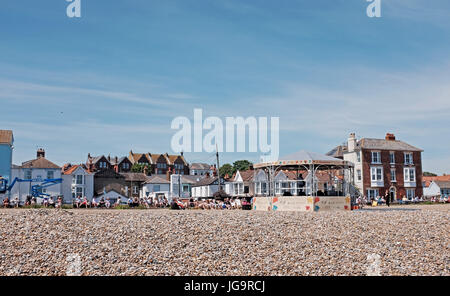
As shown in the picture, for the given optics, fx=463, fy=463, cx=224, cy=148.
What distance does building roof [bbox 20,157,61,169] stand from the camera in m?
60.6

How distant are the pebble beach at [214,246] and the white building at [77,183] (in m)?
48.3

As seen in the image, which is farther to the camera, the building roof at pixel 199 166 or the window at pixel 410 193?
the building roof at pixel 199 166

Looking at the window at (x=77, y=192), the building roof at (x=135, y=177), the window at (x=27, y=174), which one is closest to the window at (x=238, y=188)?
the building roof at (x=135, y=177)

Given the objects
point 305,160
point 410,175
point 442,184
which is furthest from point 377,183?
point 305,160

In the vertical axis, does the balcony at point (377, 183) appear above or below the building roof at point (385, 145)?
below

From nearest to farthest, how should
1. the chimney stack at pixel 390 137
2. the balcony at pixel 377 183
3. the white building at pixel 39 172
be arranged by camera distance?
1. the white building at pixel 39 172
2. the balcony at pixel 377 183
3. the chimney stack at pixel 390 137

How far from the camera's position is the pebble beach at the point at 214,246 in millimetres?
12391

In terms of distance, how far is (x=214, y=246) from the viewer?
46.6 ft

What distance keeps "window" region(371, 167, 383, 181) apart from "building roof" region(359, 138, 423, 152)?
2.80 meters

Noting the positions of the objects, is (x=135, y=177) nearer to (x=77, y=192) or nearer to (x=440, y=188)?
(x=77, y=192)

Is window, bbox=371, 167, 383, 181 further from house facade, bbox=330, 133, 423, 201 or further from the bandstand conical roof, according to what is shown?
the bandstand conical roof

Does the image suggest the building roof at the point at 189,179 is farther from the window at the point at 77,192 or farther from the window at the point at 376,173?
the window at the point at 376,173

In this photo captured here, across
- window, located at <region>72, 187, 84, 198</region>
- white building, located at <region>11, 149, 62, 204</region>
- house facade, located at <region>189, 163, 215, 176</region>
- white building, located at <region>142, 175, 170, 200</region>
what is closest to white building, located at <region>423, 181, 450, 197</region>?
white building, located at <region>142, 175, 170, 200</region>
